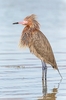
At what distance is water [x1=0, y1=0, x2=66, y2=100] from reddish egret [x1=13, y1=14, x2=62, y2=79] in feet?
1.47

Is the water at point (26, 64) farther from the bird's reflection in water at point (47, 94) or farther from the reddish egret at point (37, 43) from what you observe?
the reddish egret at point (37, 43)

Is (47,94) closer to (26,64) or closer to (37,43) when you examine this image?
(37,43)

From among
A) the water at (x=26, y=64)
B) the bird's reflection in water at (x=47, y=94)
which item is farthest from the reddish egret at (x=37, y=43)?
the bird's reflection in water at (x=47, y=94)

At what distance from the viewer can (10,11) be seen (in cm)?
3034

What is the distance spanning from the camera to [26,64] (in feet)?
49.4

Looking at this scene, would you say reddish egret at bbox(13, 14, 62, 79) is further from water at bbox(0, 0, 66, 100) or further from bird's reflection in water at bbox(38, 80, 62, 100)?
bird's reflection in water at bbox(38, 80, 62, 100)

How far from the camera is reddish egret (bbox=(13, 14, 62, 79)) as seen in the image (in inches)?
528

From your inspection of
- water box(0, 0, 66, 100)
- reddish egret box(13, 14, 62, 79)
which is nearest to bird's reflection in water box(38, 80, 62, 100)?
water box(0, 0, 66, 100)

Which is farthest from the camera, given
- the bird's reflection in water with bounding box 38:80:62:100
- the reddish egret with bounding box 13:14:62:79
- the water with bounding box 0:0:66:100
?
the reddish egret with bounding box 13:14:62:79

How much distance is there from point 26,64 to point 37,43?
1660 mm

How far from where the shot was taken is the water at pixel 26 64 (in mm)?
12140

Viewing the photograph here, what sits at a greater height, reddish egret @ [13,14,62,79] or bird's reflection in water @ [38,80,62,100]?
reddish egret @ [13,14,62,79]

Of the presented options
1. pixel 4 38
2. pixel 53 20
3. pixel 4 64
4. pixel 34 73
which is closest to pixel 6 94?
pixel 34 73

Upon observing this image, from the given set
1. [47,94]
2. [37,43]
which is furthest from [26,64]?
[47,94]
